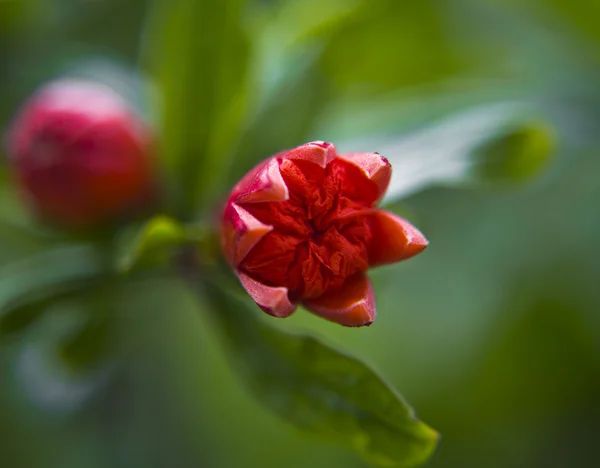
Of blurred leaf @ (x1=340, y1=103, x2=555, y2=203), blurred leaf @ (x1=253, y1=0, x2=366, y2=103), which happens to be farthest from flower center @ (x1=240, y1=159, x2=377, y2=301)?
blurred leaf @ (x1=253, y1=0, x2=366, y2=103)

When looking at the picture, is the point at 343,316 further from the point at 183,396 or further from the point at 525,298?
the point at 183,396

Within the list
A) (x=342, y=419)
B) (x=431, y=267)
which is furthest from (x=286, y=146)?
(x=431, y=267)

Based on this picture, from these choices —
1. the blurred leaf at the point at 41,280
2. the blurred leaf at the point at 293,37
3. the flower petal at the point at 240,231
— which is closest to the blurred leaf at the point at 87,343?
the blurred leaf at the point at 41,280

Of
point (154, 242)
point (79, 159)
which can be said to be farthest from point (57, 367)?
point (154, 242)

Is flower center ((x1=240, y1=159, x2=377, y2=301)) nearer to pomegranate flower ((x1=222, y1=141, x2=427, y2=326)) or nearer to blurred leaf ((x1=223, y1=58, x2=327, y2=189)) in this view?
pomegranate flower ((x1=222, y1=141, x2=427, y2=326))

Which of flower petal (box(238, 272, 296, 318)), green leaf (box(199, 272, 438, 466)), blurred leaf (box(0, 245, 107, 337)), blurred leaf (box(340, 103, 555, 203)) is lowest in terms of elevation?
green leaf (box(199, 272, 438, 466))
